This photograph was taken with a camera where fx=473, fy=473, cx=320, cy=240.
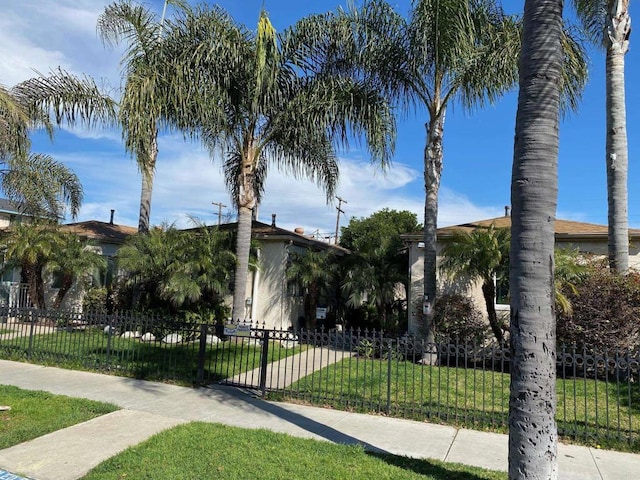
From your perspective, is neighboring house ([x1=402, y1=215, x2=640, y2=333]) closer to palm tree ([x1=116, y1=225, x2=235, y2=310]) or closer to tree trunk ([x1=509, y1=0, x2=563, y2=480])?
palm tree ([x1=116, y1=225, x2=235, y2=310])

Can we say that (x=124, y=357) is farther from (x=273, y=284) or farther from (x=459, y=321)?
(x=459, y=321)

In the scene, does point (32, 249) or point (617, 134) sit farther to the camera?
point (32, 249)

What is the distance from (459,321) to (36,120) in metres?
12.6

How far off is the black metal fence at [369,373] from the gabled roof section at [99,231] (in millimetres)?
7320

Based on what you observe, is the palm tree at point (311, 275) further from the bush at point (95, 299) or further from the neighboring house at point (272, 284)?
the bush at point (95, 299)

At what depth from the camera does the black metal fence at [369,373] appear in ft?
22.0

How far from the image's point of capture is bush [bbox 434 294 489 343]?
12.6 meters

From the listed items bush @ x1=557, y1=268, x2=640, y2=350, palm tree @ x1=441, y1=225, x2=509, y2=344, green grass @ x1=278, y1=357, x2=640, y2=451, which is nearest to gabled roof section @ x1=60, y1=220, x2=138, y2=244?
palm tree @ x1=441, y1=225, x2=509, y2=344

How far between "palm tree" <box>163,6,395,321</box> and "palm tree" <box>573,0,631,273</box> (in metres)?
5.13

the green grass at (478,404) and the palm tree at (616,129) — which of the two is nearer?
the green grass at (478,404)

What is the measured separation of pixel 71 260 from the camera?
16203 millimetres

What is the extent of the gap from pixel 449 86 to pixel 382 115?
1.74 metres

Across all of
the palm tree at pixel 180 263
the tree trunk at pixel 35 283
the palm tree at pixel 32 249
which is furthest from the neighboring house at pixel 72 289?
the palm tree at pixel 180 263

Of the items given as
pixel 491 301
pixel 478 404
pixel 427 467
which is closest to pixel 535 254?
pixel 427 467
